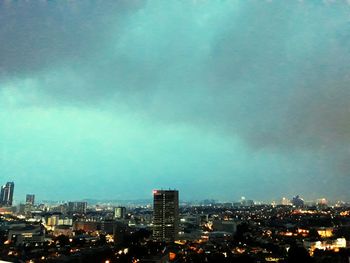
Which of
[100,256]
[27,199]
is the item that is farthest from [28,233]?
[27,199]

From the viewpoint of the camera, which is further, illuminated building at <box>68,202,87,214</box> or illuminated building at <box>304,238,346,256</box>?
illuminated building at <box>68,202,87,214</box>

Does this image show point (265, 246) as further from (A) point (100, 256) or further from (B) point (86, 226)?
(B) point (86, 226)

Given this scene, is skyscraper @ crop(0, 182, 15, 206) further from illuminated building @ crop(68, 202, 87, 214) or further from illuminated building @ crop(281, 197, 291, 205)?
illuminated building @ crop(281, 197, 291, 205)

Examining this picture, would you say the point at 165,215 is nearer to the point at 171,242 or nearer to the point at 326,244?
the point at 171,242

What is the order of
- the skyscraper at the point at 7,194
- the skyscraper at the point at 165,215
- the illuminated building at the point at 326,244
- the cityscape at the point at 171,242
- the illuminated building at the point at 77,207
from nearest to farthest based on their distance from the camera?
the cityscape at the point at 171,242 < the illuminated building at the point at 326,244 < the skyscraper at the point at 165,215 < the skyscraper at the point at 7,194 < the illuminated building at the point at 77,207

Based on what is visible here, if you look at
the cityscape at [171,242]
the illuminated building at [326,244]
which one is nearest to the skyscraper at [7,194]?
the cityscape at [171,242]

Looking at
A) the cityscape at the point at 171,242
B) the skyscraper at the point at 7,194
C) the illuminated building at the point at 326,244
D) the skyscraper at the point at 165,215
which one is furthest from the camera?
the skyscraper at the point at 7,194

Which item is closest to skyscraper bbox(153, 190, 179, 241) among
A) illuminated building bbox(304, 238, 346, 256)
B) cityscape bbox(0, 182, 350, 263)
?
cityscape bbox(0, 182, 350, 263)

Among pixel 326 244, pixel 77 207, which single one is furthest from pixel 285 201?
pixel 326 244

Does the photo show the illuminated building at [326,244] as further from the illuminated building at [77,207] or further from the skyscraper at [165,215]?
the illuminated building at [77,207]
